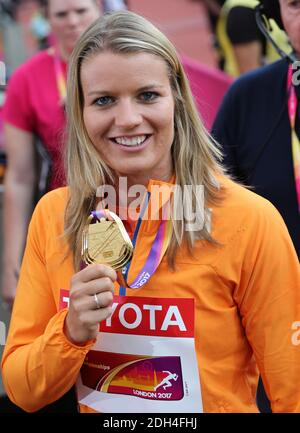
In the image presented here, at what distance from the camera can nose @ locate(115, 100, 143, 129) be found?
71.5 inches

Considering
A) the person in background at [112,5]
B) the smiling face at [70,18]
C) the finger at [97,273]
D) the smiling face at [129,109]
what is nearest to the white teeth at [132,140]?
the smiling face at [129,109]

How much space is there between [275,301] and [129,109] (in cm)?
54

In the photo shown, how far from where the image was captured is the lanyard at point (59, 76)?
10.9 feet

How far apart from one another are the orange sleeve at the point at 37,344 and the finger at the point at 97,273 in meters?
0.16

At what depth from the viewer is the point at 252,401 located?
1.90 metres

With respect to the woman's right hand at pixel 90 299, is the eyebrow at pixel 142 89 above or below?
above

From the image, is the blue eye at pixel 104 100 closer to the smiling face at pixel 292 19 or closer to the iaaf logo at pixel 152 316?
the iaaf logo at pixel 152 316

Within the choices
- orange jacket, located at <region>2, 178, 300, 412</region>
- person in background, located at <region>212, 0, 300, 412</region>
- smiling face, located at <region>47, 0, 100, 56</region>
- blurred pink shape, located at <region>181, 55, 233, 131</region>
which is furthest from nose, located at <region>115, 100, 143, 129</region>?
blurred pink shape, located at <region>181, 55, 233, 131</region>

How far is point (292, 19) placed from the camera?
2.35m

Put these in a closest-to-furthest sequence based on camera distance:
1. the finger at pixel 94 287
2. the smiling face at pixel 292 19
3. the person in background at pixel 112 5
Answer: the finger at pixel 94 287 → the smiling face at pixel 292 19 → the person in background at pixel 112 5

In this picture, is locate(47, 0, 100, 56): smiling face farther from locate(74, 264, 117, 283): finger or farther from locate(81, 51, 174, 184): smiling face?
locate(74, 264, 117, 283): finger

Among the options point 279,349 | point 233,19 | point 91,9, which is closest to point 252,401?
→ point 279,349

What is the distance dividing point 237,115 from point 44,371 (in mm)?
1148

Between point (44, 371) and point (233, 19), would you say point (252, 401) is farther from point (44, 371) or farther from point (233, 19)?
point (233, 19)
